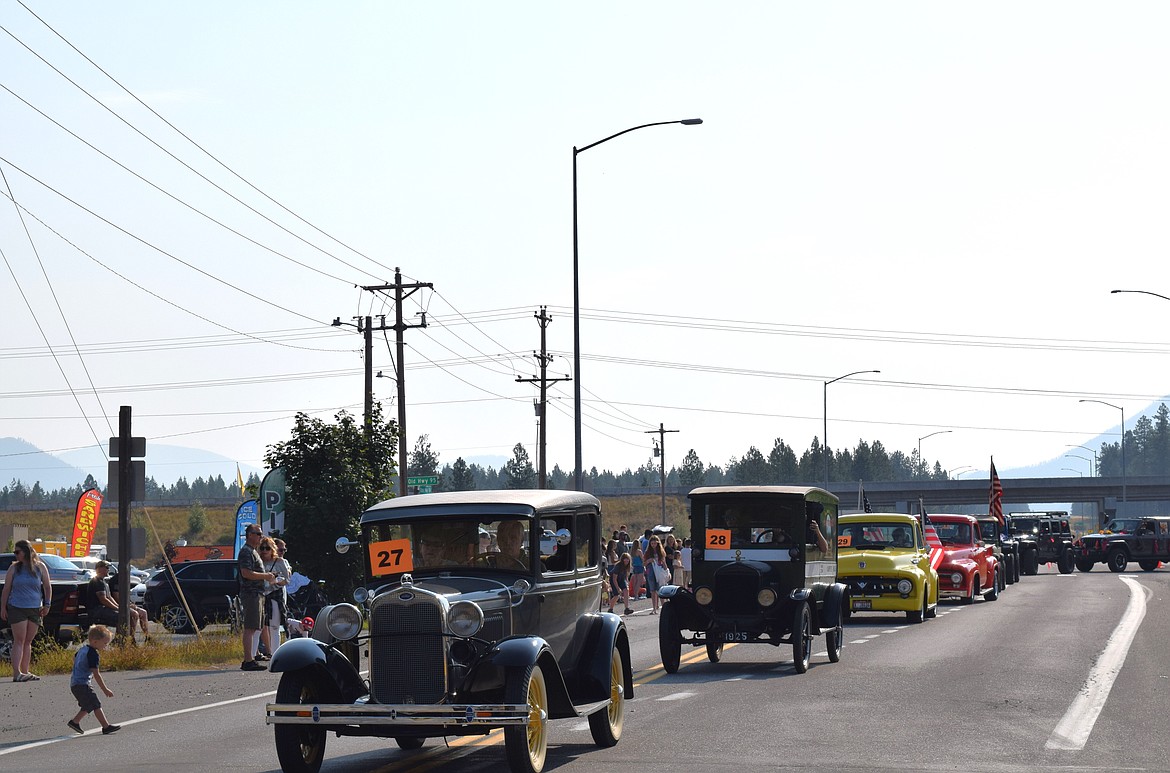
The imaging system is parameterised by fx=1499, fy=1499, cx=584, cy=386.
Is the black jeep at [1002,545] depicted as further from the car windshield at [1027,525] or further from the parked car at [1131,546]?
the car windshield at [1027,525]

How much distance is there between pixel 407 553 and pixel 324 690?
4.51 ft

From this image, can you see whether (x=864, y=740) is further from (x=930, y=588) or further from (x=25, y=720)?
(x=930, y=588)

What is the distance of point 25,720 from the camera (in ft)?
48.4

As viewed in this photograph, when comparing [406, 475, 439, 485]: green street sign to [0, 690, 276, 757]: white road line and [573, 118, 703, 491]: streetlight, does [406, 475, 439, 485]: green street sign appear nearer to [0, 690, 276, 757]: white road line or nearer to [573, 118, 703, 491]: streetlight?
[573, 118, 703, 491]: streetlight

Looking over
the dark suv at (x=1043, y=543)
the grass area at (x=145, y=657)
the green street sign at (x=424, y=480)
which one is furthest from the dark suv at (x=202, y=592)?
the dark suv at (x=1043, y=543)

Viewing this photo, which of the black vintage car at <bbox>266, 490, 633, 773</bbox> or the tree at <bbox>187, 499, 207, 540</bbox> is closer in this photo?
the black vintage car at <bbox>266, 490, 633, 773</bbox>

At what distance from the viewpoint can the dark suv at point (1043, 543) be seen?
2071 inches

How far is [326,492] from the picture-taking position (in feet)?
92.3

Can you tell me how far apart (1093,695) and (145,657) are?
41.7ft

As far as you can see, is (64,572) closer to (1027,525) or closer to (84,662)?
(84,662)

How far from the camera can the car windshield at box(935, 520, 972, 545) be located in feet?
113

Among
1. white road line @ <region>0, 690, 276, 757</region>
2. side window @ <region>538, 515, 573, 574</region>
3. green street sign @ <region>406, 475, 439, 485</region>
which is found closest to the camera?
side window @ <region>538, 515, 573, 574</region>

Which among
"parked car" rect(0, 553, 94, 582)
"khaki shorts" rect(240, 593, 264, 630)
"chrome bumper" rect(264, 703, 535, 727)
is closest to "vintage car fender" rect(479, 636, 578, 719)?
"chrome bumper" rect(264, 703, 535, 727)

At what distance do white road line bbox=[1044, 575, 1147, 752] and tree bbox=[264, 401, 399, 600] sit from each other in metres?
13.1
